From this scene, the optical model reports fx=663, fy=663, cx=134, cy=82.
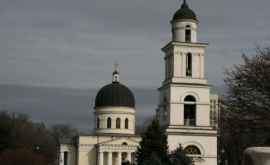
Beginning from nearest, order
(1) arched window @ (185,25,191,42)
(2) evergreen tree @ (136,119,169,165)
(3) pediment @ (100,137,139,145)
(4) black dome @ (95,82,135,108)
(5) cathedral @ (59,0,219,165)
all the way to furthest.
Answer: (2) evergreen tree @ (136,119,169,165) < (5) cathedral @ (59,0,219,165) < (1) arched window @ (185,25,191,42) < (3) pediment @ (100,137,139,145) < (4) black dome @ (95,82,135,108)

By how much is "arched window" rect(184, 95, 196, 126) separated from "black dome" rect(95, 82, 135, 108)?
23168mm

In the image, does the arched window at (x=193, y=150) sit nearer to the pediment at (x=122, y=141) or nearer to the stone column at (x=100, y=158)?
the pediment at (x=122, y=141)

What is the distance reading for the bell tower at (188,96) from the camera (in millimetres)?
56219

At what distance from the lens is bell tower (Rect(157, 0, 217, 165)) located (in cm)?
5622

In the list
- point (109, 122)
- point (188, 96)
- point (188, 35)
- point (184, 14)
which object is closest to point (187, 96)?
point (188, 96)

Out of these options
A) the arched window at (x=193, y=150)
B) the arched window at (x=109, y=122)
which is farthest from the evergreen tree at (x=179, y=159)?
the arched window at (x=109, y=122)

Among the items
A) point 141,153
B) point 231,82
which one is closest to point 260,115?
point 231,82

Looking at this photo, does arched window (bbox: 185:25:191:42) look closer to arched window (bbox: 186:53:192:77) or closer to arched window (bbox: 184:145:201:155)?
arched window (bbox: 186:53:192:77)

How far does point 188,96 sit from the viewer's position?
57.0 m

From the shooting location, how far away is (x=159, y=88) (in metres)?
59.3

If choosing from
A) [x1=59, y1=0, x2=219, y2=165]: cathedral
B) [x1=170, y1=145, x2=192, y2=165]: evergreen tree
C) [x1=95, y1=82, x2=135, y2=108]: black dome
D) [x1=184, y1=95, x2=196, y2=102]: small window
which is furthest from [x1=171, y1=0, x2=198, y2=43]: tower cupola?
[x1=95, y1=82, x2=135, y2=108]: black dome

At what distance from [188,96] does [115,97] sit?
24215 millimetres

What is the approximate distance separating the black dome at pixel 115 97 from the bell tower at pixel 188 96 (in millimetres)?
22883

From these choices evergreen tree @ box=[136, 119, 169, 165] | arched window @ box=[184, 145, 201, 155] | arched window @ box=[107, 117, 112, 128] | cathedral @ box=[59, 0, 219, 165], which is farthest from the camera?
arched window @ box=[107, 117, 112, 128]
